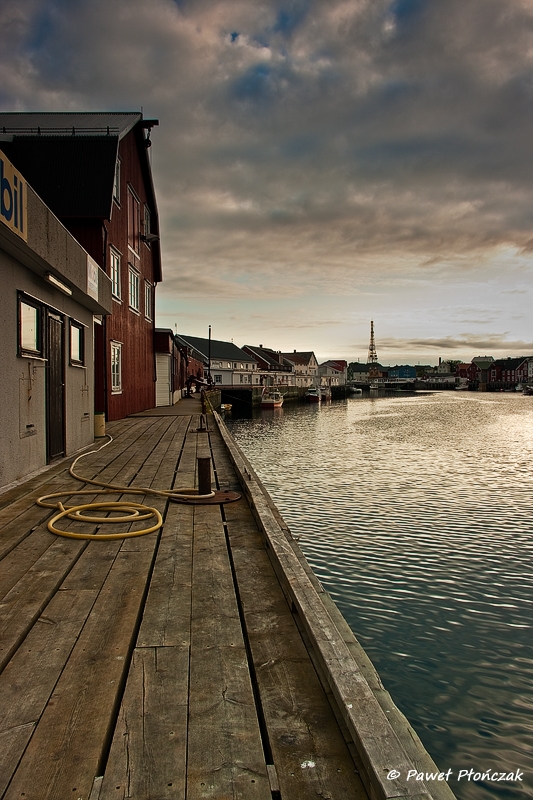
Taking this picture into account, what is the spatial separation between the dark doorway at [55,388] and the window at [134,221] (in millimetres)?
12129

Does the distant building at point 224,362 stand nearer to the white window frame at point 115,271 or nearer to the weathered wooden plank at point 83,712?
the white window frame at point 115,271

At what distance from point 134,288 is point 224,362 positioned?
59014mm

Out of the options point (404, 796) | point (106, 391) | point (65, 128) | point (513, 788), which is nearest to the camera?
point (404, 796)

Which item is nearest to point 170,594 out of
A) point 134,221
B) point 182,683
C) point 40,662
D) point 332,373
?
point 40,662

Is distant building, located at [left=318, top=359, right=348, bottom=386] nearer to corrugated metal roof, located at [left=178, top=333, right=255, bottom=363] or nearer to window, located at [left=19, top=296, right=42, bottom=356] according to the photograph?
corrugated metal roof, located at [left=178, top=333, right=255, bottom=363]

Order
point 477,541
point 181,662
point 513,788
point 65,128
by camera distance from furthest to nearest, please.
→ point 65,128 < point 477,541 < point 513,788 < point 181,662

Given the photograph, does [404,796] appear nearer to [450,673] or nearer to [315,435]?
[450,673]

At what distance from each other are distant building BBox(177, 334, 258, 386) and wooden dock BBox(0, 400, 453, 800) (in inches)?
2800

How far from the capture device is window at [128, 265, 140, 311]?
21656mm

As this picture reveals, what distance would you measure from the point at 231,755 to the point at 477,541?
340 inches

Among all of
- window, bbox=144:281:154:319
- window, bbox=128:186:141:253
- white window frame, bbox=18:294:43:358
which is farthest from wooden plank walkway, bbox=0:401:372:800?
window, bbox=144:281:154:319

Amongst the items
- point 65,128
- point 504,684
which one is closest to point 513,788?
point 504,684

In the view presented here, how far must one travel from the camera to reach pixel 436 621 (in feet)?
21.9

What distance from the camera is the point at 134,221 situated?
72.8 feet
